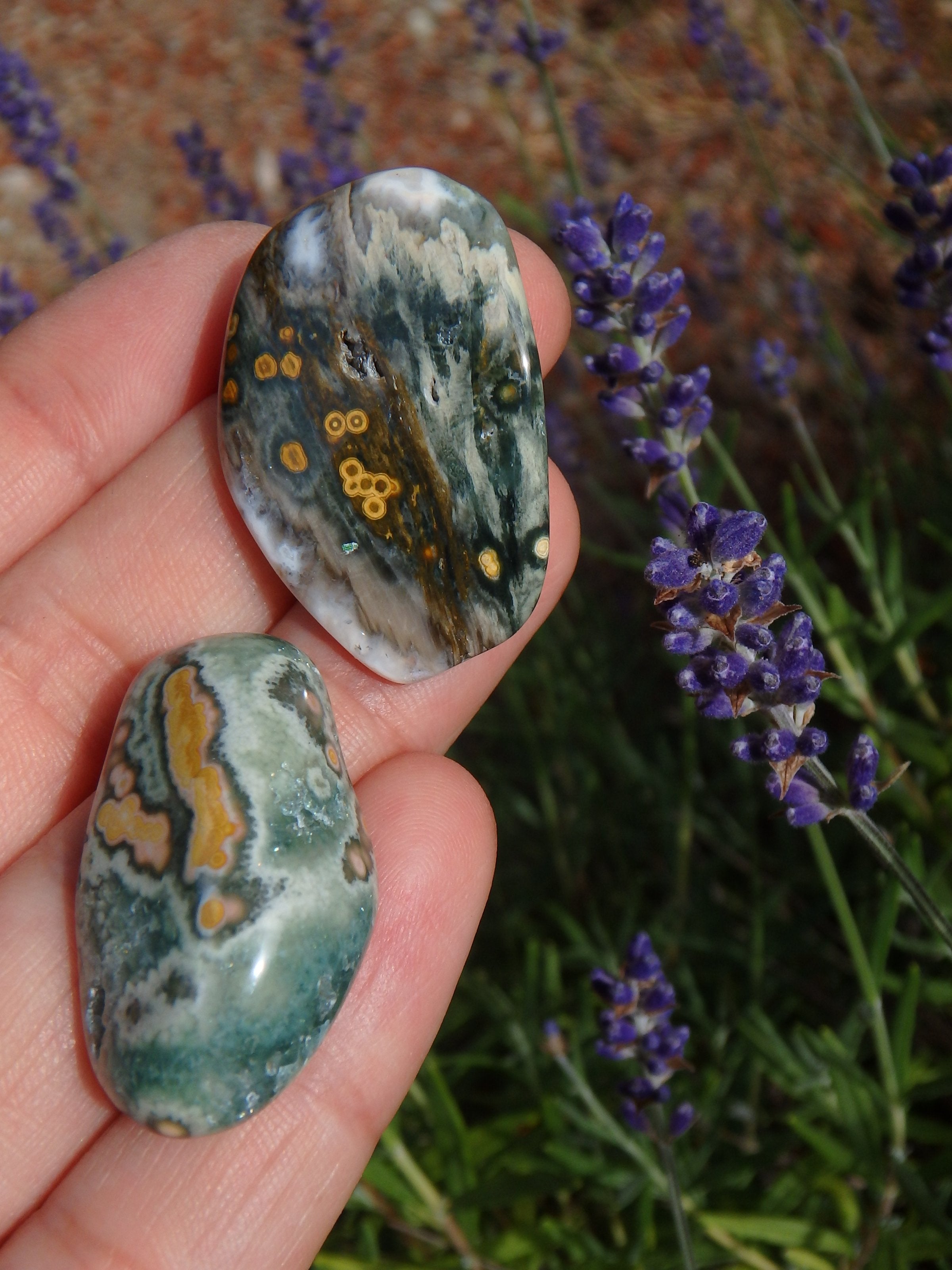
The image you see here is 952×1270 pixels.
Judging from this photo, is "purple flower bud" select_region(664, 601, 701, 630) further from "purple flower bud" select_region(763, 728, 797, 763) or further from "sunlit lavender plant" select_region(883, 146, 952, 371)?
"sunlit lavender plant" select_region(883, 146, 952, 371)

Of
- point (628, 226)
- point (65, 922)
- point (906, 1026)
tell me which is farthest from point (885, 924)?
point (65, 922)

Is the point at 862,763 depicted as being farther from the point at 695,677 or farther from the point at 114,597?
the point at 114,597

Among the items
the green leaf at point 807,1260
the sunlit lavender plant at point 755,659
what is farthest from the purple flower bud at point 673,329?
the green leaf at point 807,1260

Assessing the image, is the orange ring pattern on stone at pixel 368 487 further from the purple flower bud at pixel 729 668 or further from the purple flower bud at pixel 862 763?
the purple flower bud at pixel 862 763

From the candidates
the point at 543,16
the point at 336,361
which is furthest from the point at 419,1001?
the point at 543,16

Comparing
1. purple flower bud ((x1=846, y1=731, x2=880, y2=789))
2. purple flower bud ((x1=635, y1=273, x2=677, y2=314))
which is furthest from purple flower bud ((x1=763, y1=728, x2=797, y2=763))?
purple flower bud ((x1=635, y1=273, x2=677, y2=314))

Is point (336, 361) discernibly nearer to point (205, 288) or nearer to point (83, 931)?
point (205, 288)
